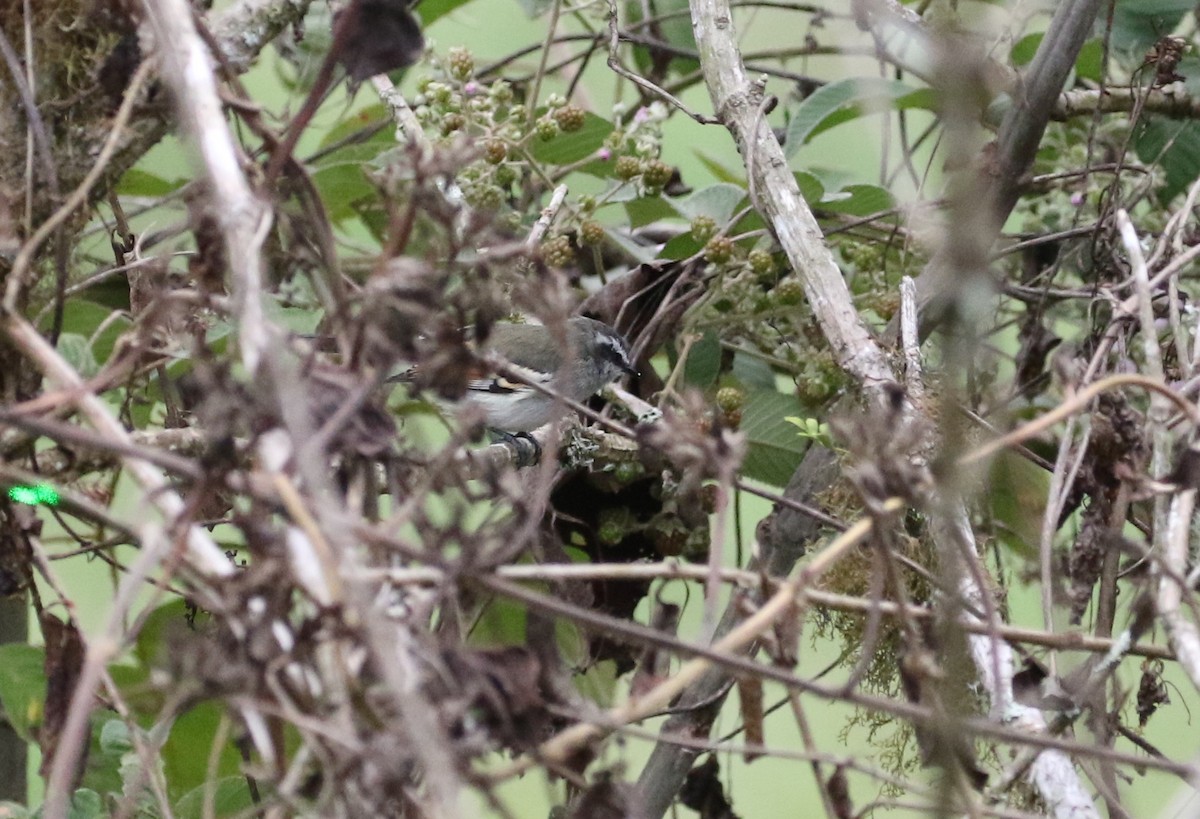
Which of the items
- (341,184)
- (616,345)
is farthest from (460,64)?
(616,345)

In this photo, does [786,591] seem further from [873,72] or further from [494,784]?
[873,72]

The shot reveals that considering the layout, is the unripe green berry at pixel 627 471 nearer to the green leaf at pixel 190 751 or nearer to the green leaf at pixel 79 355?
the green leaf at pixel 190 751

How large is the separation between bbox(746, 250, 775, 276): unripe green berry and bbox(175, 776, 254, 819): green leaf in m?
1.44

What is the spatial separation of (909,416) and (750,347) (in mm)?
1194

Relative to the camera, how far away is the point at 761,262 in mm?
2656

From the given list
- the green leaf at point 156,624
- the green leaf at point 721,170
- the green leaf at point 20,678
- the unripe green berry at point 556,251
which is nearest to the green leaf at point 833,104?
the green leaf at point 721,170

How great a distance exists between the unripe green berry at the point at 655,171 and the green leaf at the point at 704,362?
366 mm

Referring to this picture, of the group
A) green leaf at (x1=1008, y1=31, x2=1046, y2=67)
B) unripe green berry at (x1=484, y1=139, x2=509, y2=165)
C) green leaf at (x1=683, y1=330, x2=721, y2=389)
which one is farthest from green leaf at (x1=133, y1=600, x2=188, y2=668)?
green leaf at (x1=1008, y1=31, x2=1046, y2=67)

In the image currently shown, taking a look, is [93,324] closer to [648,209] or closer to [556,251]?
[556,251]

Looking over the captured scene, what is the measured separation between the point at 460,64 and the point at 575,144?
1.10 ft

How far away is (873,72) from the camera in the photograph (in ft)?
12.4

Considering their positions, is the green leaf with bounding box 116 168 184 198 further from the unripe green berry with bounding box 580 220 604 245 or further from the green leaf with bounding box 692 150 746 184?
the green leaf with bounding box 692 150 746 184

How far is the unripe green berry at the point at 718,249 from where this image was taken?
266cm

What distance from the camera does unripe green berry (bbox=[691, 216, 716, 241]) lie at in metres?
2.73
